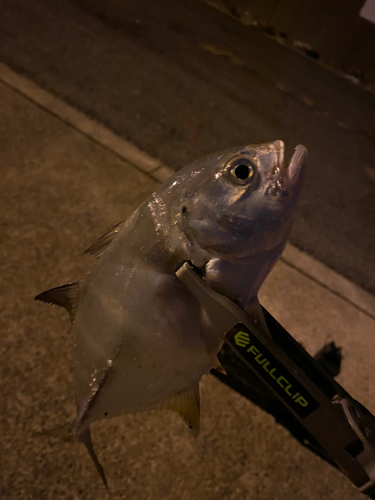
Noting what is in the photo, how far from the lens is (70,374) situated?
6.54 feet

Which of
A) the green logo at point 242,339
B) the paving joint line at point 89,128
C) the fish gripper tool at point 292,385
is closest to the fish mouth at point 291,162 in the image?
the fish gripper tool at point 292,385

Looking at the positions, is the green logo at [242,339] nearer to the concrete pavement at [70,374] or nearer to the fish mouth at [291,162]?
the fish mouth at [291,162]

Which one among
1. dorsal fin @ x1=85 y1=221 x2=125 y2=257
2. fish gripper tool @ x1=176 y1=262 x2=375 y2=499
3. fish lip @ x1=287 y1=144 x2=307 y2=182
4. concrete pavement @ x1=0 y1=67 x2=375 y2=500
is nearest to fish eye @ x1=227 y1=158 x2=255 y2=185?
fish lip @ x1=287 y1=144 x2=307 y2=182

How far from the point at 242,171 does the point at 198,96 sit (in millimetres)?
3508

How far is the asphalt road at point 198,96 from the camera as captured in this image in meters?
3.44

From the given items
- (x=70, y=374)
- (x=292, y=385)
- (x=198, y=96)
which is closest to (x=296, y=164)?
(x=292, y=385)

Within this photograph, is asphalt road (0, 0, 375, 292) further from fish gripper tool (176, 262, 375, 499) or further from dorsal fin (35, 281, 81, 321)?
dorsal fin (35, 281, 81, 321)

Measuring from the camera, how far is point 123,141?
3.26m

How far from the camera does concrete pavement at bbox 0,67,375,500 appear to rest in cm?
179

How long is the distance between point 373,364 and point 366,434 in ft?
4.18

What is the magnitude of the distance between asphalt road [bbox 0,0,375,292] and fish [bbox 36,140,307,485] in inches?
72.8

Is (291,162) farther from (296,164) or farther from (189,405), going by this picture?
(189,405)

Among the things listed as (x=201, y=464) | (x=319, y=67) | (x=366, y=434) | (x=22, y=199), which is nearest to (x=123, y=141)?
(x=22, y=199)

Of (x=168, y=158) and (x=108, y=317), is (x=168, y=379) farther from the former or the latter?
(x=168, y=158)
